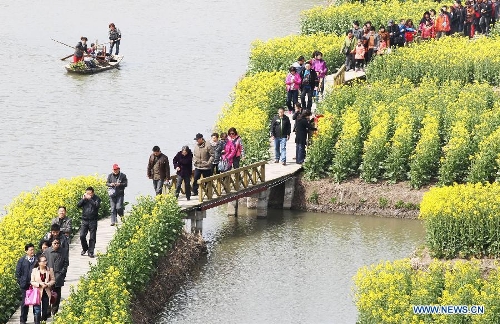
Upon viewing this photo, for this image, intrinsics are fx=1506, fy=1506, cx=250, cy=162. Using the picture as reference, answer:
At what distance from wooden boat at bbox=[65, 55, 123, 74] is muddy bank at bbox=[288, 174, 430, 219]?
82.8 ft

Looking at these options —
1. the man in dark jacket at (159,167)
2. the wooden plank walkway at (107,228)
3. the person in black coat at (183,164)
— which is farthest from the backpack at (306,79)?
the man in dark jacket at (159,167)

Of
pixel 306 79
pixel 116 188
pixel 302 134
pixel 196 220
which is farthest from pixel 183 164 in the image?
pixel 306 79

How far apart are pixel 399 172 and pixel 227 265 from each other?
872cm

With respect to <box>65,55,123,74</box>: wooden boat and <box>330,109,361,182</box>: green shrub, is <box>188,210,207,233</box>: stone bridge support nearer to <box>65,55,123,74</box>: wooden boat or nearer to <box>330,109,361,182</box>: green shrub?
<box>330,109,361,182</box>: green shrub

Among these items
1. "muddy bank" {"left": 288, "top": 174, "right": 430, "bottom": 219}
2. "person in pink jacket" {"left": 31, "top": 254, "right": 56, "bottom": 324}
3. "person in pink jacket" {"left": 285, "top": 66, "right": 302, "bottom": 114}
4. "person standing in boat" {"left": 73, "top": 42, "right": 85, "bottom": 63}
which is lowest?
"person in pink jacket" {"left": 31, "top": 254, "right": 56, "bottom": 324}

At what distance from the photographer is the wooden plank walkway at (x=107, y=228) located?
120 feet

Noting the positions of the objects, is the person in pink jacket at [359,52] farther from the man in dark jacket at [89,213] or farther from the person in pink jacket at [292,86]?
the man in dark jacket at [89,213]

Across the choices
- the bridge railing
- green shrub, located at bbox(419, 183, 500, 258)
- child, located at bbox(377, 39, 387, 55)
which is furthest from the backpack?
green shrub, located at bbox(419, 183, 500, 258)

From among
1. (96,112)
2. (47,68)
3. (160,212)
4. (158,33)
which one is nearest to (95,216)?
(160,212)

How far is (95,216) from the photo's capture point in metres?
38.1

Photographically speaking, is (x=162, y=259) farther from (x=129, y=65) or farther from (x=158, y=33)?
(x=158, y=33)

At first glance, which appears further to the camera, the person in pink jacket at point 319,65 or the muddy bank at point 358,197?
the person in pink jacket at point 319,65

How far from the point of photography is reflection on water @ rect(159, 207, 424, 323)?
3869 cm

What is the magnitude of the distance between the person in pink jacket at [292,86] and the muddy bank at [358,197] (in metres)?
5.60
